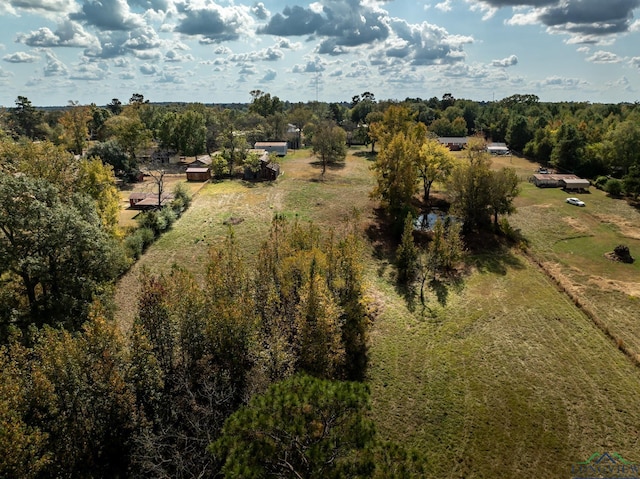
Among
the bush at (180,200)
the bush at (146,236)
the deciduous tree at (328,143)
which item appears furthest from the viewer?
the deciduous tree at (328,143)

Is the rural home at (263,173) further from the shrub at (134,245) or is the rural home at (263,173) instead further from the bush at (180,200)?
the shrub at (134,245)

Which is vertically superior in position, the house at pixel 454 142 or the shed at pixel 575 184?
the house at pixel 454 142

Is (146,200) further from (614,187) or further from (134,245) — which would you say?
(614,187)

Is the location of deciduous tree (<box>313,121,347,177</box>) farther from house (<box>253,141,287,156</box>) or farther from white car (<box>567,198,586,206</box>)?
white car (<box>567,198,586,206</box>)

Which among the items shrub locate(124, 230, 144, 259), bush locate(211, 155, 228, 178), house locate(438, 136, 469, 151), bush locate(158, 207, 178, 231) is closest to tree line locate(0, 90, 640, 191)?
bush locate(211, 155, 228, 178)

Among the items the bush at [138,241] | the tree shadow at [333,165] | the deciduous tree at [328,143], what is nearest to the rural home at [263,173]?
the deciduous tree at [328,143]

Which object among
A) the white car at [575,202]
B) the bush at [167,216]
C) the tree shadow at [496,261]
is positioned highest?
the white car at [575,202]

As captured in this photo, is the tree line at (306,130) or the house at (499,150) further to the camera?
the house at (499,150)

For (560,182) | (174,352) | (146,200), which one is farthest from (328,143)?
(174,352)

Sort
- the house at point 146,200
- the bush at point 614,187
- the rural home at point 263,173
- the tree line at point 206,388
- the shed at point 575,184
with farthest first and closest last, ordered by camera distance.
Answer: the rural home at point 263,173
the shed at point 575,184
the bush at point 614,187
the house at point 146,200
the tree line at point 206,388

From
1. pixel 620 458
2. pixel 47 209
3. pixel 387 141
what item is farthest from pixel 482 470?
pixel 387 141
